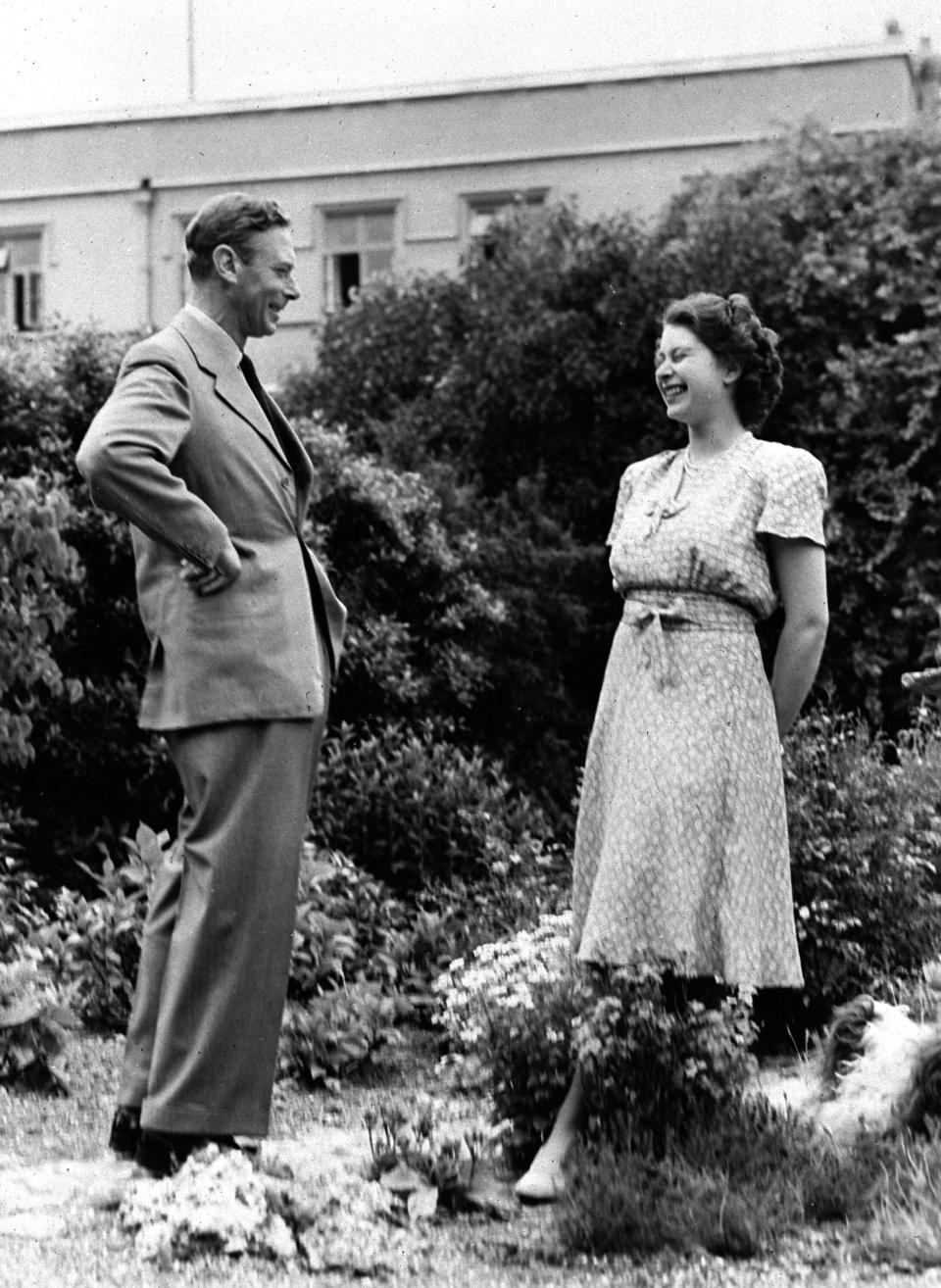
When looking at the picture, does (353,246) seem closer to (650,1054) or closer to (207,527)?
(650,1054)

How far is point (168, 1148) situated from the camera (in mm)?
4195

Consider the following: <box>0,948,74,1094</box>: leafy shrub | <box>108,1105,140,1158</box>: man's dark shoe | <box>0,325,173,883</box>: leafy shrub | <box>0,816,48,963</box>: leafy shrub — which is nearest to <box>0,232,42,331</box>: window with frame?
<box>0,325,173,883</box>: leafy shrub

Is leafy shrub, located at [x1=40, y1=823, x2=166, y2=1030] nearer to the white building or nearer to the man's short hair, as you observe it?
the man's short hair

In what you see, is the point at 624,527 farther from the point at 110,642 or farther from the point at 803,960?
the point at 110,642

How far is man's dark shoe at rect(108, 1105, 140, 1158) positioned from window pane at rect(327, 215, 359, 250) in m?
22.9

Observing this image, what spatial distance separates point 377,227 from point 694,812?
22843 mm

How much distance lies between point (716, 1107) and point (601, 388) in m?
14.8

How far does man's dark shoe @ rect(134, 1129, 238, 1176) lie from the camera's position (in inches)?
163

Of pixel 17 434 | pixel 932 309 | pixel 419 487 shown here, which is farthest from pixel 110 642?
pixel 932 309

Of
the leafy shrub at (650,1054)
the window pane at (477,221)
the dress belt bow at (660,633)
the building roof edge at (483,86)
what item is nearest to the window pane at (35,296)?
the building roof edge at (483,86)

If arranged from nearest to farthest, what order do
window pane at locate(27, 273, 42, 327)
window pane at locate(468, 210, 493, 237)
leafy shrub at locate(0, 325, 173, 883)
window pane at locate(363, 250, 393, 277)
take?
leafy shrub at locate(0, 325, 173, 883)
window pane at locate(468, 210, 493, 237)
window pane at locate(363, 250, 393, 277)
window pane at locate(27, 273, 42, 327)

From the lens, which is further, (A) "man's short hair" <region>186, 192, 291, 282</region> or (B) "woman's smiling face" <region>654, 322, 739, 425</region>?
(B) "woman's smiling face" <region>654, 322, 739, 425</region>

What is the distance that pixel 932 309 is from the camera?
1812 cm

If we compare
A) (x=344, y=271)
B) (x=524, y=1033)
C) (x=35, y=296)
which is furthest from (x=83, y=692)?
(x=35, y=296)
